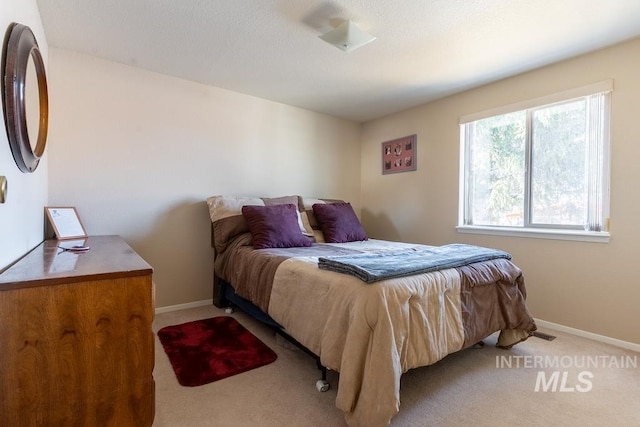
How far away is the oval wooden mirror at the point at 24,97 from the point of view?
47.2 inches

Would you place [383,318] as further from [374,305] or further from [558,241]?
[558,241]

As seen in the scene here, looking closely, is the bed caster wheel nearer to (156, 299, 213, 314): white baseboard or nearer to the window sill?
A: (156, 299, 213, 314): white baseboard

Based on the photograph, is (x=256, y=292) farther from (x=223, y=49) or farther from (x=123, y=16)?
(x=123, y=16)

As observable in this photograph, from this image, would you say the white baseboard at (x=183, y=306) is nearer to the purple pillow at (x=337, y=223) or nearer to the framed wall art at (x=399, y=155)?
the purple pillow at (x=337, y=223)

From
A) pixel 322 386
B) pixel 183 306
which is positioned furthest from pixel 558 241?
Answer: pixel 183 306

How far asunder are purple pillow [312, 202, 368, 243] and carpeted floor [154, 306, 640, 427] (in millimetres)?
1256

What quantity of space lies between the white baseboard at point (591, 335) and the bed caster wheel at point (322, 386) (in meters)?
2.08

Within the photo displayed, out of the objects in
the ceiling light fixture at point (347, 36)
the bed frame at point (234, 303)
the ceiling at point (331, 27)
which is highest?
the ceiling at point (331, 27)

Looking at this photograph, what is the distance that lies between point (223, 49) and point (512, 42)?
2.14 metres

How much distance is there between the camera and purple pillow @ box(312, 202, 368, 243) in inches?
122

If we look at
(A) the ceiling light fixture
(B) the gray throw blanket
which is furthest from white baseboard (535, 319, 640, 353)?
(A) the ceiling light fixture

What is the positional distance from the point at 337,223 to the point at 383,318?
6.16 feet

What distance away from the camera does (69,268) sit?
1.15 m

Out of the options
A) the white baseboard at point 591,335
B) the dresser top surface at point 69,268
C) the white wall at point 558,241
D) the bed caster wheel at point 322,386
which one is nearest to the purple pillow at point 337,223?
the white wall at point 558,241
